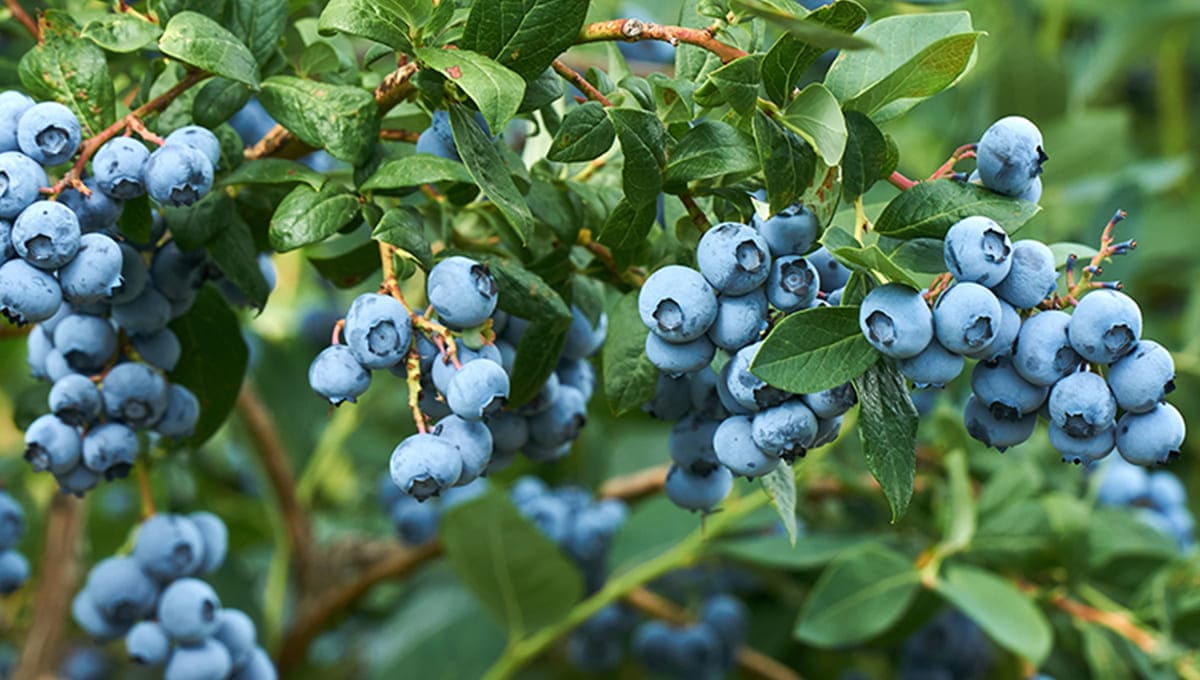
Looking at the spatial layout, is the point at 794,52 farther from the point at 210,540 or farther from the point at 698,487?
the point at 210,540

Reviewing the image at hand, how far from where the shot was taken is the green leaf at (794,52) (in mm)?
781

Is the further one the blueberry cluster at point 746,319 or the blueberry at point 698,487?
the blueberry at point 698,487

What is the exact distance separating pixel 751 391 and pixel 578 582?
2.88 ft

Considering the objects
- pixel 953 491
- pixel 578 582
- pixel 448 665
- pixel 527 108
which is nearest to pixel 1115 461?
pixel 953 491

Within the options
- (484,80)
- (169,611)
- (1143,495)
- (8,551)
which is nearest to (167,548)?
(169,611)

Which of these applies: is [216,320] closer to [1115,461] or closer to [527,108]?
[527,108]

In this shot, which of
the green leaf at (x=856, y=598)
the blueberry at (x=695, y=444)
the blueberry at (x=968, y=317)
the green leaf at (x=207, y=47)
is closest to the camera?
the blueberry at (x=968, y=317)

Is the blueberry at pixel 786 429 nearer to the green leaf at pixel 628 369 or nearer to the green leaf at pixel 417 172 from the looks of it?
the green leaf at pixel 628 369

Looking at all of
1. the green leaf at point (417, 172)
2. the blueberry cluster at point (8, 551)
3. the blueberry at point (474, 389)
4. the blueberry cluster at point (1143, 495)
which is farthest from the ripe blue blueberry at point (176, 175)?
the blueberry cluster at point (1143, 495)

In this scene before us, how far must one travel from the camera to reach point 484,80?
0.77 m

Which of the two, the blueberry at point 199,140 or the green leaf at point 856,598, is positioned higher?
the blueberry at point 199,140

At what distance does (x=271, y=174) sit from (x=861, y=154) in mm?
411

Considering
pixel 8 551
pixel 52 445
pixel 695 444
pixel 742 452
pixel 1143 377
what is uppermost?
pixel 1143 377

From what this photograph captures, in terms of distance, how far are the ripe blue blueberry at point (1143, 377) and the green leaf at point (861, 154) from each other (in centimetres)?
19
